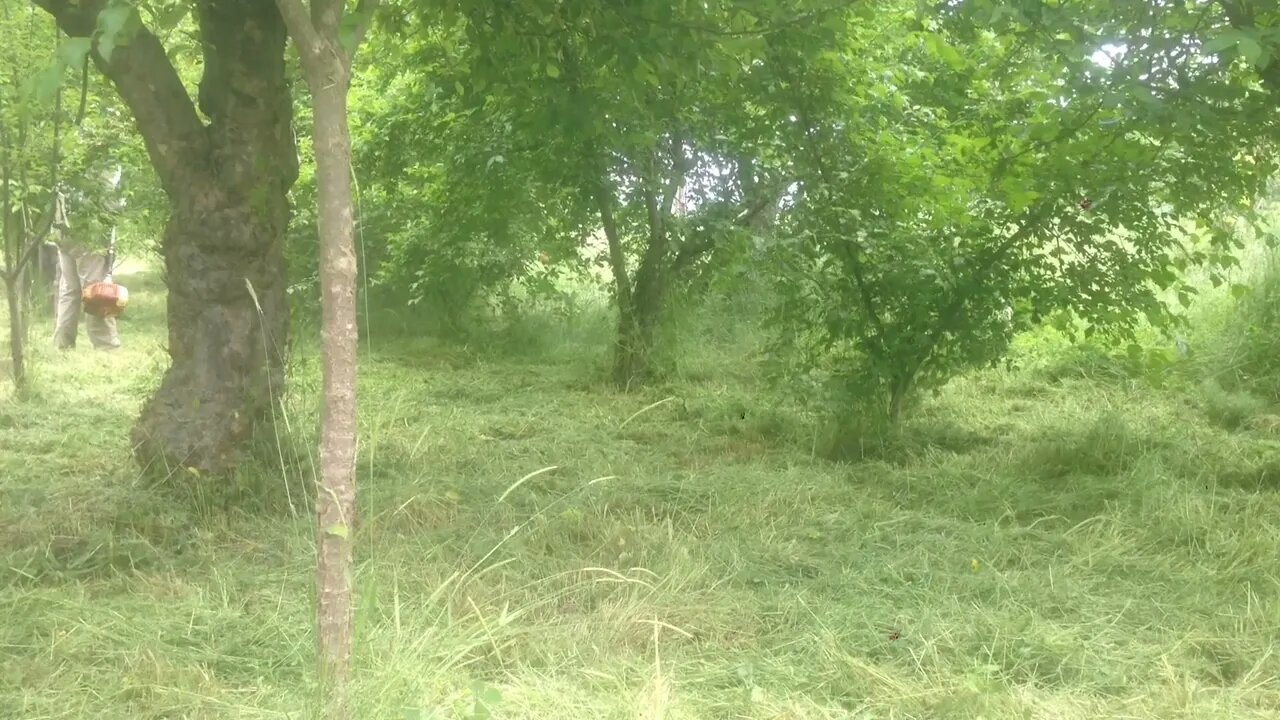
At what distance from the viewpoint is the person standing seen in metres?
9.41

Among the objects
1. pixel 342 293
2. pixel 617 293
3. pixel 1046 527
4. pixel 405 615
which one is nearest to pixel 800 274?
pixel 1046 527

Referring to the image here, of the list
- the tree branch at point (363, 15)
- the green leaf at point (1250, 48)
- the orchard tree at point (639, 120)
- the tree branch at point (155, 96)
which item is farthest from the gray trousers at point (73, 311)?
the green leaf at point (1250, 48)

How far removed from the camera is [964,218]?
232 inches

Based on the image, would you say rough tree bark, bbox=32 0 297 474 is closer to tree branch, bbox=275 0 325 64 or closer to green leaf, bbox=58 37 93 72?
tree branch, bbox=275 0 325 64

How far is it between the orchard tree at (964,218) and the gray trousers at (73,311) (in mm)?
6822

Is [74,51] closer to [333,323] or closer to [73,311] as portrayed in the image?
[333,323]

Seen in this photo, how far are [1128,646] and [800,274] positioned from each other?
3.23 metres

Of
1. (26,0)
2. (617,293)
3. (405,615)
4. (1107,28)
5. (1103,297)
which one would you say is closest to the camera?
(405,615)

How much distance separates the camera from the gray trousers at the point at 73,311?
31.5 ft

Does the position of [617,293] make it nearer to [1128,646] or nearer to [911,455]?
[911,455]

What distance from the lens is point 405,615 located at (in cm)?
322

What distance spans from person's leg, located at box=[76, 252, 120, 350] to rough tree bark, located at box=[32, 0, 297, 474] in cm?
600

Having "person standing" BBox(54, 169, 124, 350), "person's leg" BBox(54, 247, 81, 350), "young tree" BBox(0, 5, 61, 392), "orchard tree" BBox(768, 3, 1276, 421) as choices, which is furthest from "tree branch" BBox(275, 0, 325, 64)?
"person's leg" BBox(54, 247, 81, 350)

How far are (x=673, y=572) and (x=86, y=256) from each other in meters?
8.57
